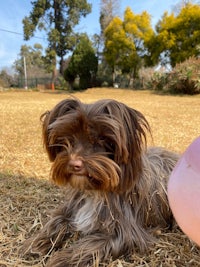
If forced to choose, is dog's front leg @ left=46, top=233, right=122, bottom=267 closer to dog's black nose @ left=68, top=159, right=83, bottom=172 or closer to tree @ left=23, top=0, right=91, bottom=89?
dog's black nose @ left=68, top=159, right=83, bottom=172

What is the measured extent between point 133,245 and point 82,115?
951 mm

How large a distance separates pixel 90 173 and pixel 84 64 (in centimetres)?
2690

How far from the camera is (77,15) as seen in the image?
3189 cm

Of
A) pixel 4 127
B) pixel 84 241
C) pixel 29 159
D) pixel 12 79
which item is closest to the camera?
pixel 84 241

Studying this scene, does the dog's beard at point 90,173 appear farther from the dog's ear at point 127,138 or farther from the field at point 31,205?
the field at point 31,205

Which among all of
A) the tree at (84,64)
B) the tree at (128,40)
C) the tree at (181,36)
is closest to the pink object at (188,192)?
the tree at (181,36)

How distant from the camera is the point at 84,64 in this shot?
27766 mm

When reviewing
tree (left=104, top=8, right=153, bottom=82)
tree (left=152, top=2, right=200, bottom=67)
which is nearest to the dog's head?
tree (left=152, top=2, right=200, bottom=67)

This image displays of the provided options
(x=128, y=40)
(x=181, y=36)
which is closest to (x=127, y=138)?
(x=181, y=36)

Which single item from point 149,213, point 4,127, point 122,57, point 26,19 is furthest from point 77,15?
point 149,213

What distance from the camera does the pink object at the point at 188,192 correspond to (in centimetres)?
132

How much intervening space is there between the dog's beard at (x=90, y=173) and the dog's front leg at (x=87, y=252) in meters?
0.38

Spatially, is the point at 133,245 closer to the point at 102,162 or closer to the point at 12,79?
the point at 102,162

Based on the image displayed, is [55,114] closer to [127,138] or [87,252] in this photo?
[127,138]
